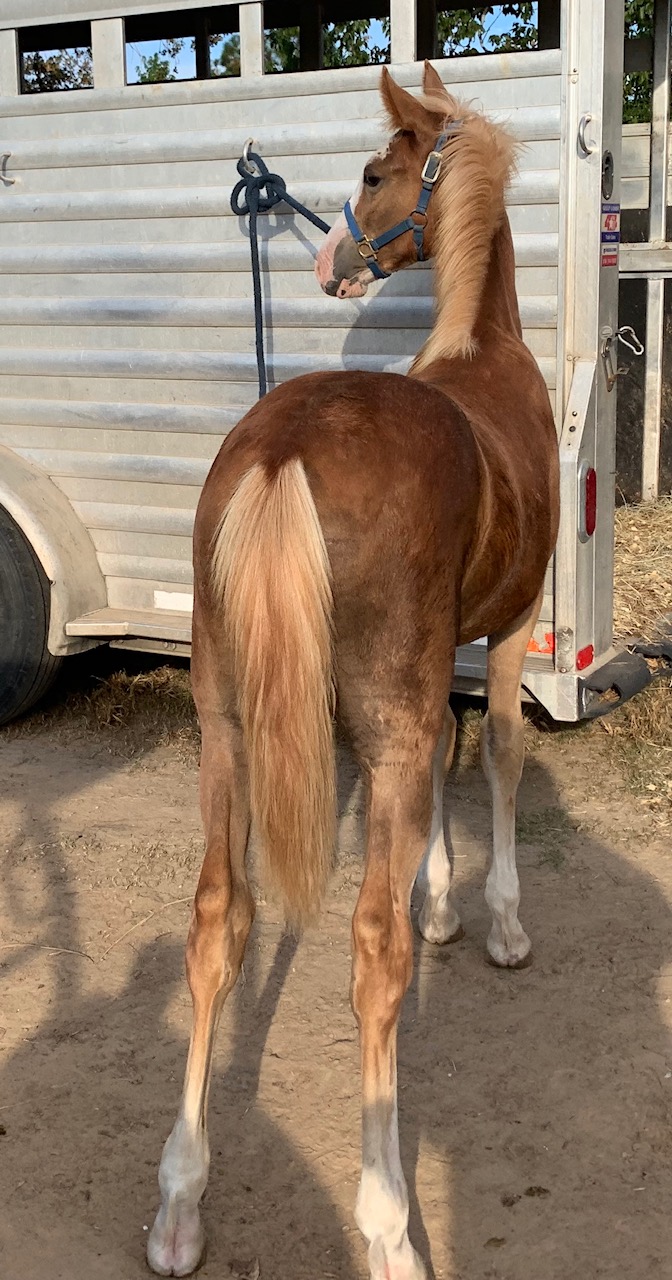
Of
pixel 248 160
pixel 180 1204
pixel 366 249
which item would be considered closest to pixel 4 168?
pixel 248 160

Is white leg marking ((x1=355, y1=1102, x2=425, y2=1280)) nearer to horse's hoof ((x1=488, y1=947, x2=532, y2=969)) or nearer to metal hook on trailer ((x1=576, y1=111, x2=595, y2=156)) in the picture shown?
horse's hoof ((x1=488, y1=947, x2=532, y2=969))

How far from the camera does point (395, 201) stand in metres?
3.15

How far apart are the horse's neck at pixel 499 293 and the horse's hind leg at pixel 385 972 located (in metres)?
1.36

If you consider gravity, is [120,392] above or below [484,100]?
below

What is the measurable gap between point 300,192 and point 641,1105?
2.77m

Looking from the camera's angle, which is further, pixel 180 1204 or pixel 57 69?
pixel 57 69

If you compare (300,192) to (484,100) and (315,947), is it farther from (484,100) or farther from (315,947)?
(315,947)

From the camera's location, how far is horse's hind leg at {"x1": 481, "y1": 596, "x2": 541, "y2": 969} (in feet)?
10.4

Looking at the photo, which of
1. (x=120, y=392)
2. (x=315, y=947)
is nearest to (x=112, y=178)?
(x=120, y=392)

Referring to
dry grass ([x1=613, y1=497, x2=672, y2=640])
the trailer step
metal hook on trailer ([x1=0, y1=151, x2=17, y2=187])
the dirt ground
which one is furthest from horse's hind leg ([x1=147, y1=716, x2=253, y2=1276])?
metal hook on trailer ([x1=0, y1=151, x2=17, y2=187])

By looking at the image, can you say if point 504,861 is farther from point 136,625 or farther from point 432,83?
point 432,83

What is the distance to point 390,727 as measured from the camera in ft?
7.13

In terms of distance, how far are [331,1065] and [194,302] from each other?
2492 mm

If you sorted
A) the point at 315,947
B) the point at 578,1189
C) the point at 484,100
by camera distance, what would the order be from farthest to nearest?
the point at 484,100 → the point at 315,947 → the point at 578,1189
